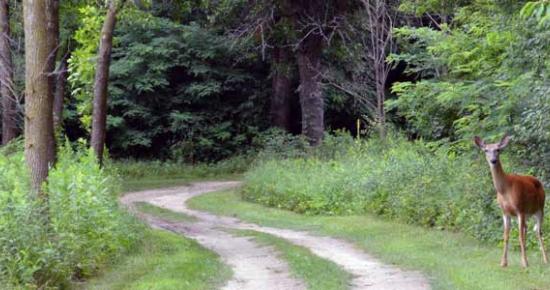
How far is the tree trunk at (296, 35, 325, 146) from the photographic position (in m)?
35.9

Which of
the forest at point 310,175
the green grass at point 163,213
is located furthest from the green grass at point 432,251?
the green grass at point 163,213

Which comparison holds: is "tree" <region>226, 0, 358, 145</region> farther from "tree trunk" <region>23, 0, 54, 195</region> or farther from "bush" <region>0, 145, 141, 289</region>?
"tree trunk" <region>23, 0, 54, 195</region>

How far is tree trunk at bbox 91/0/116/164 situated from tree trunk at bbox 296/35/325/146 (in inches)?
650

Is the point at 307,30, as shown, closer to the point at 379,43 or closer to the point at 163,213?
the point at 379,43

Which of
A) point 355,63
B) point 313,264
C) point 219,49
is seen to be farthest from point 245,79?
point 313,264

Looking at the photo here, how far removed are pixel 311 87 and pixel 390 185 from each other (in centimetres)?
1595

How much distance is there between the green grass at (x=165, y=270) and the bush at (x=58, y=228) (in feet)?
1.17

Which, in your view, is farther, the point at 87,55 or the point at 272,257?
the point at 87,55

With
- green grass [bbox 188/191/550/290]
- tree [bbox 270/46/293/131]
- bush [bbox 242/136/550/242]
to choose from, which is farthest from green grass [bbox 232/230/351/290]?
tree [bbox 270/46/293/131]

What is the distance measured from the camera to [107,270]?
520 inches

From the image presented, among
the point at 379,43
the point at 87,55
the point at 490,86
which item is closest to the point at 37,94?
the point at 87,55

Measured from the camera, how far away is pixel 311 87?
118ft

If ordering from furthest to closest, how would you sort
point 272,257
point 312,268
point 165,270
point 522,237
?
point 272,257
point 312,268
point 165,270
point 522,237

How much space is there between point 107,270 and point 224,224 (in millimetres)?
8578
